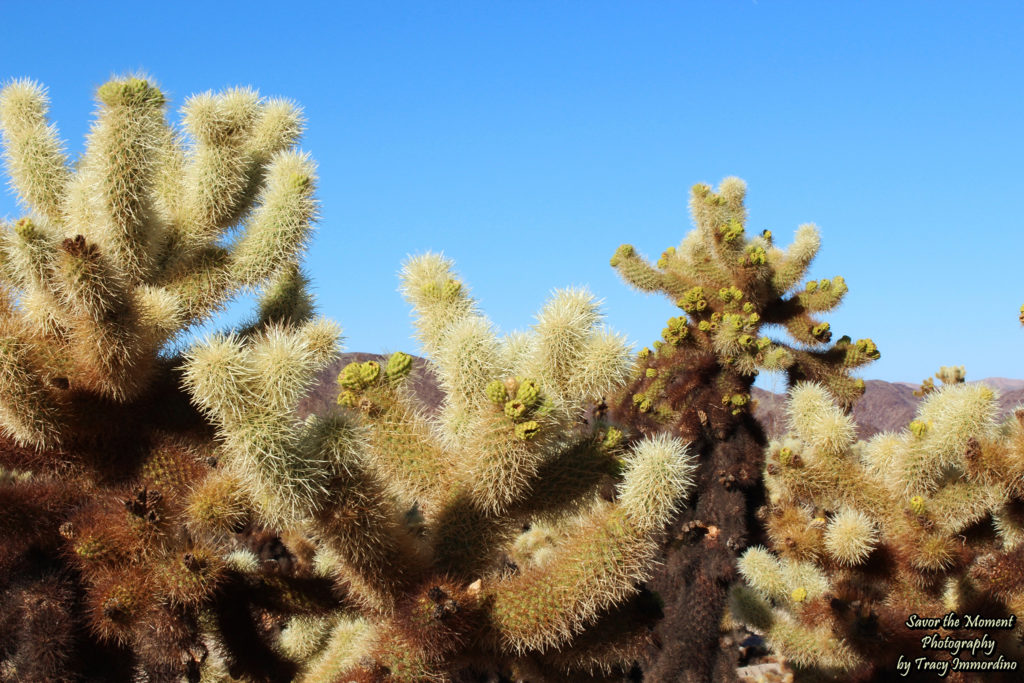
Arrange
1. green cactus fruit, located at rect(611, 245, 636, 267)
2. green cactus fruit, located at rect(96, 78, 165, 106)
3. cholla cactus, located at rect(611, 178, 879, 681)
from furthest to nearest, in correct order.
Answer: green cactus fruit, located at rect(611, 245, 636, 267)
cholla cactus, located at rect(611, 178, 879, 681)
green cactus fruit, located at rect(96, 78, 165, 106)

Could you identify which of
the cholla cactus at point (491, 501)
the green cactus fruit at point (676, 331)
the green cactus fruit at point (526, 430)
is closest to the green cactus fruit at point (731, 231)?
the green cactus fruit at point (676, 331)

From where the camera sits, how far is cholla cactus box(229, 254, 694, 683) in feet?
8.64

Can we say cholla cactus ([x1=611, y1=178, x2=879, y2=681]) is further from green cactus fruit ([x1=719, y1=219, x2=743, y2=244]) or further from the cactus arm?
the cactus arm

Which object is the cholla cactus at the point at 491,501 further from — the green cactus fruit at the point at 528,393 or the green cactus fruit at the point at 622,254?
the green cactus fruit at the point at 622,254

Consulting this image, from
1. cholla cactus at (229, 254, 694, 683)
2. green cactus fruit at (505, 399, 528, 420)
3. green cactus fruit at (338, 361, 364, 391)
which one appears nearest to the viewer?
green cactus fruit at (505, 399, 528, 420)

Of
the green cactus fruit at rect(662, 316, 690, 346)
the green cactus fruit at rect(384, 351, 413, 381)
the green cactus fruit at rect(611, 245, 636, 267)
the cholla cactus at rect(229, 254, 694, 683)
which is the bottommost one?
the cholla cactus at rect(229, 254, 694, 683)

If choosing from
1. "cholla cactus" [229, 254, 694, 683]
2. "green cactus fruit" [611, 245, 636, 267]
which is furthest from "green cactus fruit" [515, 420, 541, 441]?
"green cactus fruit" [611, 245, 636, 267]

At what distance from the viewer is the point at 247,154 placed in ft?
13.7

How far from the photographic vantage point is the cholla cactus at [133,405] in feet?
9.69

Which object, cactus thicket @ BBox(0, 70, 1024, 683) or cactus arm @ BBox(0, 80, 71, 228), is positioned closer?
cactus thicket @ BBox(0, 70, 1024, 683)

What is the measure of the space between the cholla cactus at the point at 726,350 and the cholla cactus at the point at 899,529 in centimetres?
158

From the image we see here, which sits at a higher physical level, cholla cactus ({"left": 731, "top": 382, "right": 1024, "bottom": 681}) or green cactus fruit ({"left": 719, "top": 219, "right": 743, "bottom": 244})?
green cactus fruit ({"left": 719, "top": 219, "right": 743, "bottom": 244})

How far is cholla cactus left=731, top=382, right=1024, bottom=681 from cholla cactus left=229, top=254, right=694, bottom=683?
87.2 inches

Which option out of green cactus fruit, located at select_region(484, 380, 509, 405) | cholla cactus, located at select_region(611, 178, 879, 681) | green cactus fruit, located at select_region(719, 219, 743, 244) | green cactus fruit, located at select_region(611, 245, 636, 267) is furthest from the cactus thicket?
green cactus fruit, located at select_region(611, 245, 636, 267)
